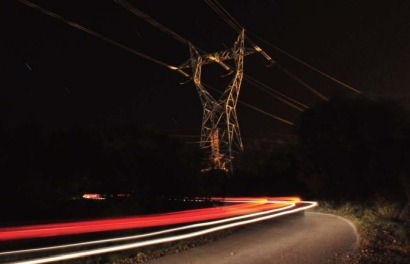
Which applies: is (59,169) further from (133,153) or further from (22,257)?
(22,257)

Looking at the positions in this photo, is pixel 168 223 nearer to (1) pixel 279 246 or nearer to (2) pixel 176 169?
(1) pixel 279 246

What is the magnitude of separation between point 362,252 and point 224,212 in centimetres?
719

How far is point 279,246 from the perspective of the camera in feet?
42.8

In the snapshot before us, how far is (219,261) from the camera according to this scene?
1109cm

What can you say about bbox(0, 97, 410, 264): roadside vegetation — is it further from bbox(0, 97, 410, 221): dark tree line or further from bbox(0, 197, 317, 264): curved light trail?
bbox(0, 197, 317, 264): curved light trail

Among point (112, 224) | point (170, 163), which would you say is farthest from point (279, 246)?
point (170, 163)

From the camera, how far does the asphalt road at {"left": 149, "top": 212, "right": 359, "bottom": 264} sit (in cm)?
1115

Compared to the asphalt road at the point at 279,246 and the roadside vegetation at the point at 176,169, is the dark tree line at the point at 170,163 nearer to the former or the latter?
the roadside vegetation at the point at 176,169

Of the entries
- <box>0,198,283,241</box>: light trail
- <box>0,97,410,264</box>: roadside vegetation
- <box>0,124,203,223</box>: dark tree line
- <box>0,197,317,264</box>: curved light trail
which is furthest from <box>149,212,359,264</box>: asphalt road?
<box>0,124,203,223</box>: dark tree line

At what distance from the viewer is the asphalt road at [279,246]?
439 inches

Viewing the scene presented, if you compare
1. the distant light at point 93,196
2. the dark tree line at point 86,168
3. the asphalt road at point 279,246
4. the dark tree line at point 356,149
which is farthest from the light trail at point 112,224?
the distant light at point 93,196

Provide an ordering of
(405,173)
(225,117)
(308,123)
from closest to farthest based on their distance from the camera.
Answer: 1. (405,173)
2. (308,123)
3. (225,117)

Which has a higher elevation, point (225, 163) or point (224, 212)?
point (225, 163)

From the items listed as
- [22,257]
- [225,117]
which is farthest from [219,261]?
[225,117]
